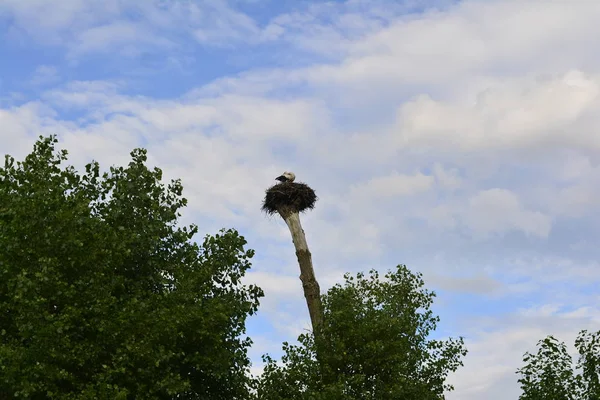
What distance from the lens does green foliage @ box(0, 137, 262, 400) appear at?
84.6ft

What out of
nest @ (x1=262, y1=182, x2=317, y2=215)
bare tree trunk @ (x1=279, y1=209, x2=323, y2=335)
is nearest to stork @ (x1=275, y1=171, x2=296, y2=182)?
nest @ (x1=262, y1=182, x2=317, y2=215)

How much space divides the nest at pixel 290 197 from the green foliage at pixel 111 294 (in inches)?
328

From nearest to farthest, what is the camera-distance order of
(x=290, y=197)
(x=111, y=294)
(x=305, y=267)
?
(x=111, y=294), (x=305, y=267), (x=290, y=197)

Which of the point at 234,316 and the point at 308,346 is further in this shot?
the point at 308,346

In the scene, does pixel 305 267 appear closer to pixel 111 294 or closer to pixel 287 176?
pixel 287 176

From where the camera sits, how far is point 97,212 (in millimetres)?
32062

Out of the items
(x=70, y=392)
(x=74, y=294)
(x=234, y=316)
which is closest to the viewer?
(x=70, y=392)

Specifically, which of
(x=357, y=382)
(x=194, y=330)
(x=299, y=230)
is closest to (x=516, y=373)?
(x=357, y=382)

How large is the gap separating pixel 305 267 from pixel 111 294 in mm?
12253

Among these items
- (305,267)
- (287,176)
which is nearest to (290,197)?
(287,176)

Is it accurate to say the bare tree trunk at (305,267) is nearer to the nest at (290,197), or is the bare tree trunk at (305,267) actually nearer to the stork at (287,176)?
the nest at (290,197)

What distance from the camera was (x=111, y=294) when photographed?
95.4ft

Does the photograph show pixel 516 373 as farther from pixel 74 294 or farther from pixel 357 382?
pixel 74 294

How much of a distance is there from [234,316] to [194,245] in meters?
3.01
